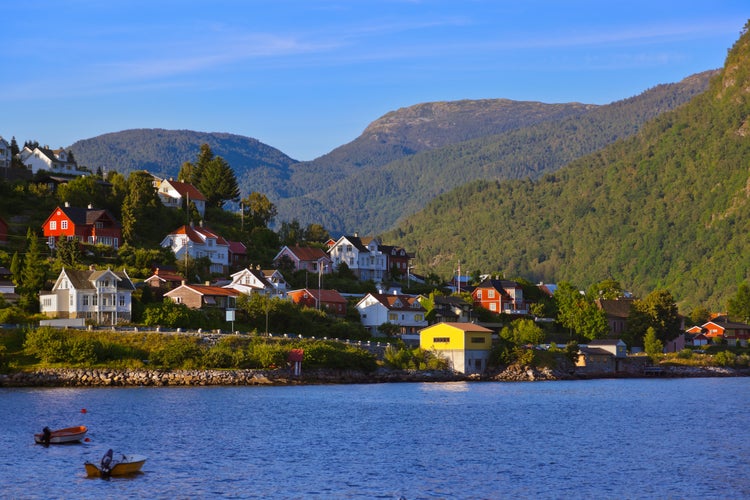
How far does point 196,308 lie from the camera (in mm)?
105062

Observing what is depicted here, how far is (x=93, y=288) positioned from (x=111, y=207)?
35.9m

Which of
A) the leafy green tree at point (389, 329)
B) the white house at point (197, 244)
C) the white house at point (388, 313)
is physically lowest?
the leafy green tree at point (389, 329)

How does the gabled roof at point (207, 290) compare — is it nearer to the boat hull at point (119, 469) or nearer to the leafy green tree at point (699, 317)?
the boat hull at point (119, 469)

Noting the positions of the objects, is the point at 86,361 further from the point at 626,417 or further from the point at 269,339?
the point at 626,417

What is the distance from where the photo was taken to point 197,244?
127m

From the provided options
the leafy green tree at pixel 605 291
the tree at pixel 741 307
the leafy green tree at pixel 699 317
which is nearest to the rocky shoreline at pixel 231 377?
the leafy green tree at pixel 605 291

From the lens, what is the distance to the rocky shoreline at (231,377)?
277ft

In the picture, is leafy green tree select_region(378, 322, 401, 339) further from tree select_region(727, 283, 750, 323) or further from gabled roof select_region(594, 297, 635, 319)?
tree select_region(727, 283, 750, 323)

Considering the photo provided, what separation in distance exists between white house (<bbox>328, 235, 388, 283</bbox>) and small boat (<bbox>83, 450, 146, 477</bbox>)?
96342 mm

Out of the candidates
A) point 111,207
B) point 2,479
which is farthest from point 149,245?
point 2,479

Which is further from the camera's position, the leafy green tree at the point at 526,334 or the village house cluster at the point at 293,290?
the leafy green tree at the point at 526,334

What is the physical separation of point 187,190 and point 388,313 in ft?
133

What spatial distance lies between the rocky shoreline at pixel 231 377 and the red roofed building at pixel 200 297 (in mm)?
15769

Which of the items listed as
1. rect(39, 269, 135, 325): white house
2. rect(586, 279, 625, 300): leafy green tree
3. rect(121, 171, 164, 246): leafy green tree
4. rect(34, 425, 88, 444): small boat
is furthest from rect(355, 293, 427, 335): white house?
rect(34, 425, 88, 444): small boat
